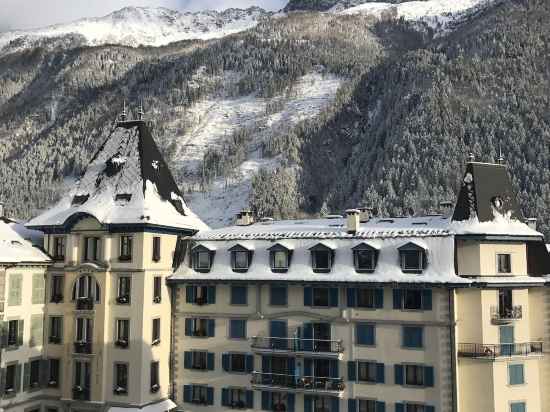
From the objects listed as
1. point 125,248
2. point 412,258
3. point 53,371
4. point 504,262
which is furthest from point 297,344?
point 53,371

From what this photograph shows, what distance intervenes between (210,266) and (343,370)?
14174 millimetres

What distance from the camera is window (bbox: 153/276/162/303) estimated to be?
49.5 metres

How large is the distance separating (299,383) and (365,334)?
6.41m

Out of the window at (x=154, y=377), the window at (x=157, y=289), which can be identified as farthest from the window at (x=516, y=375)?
the window at (x=157, y=289)

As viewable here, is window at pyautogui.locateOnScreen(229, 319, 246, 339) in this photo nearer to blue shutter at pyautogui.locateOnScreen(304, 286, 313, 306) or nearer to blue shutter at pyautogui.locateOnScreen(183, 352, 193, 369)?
blue shutter at pyautogui.locateOnScreen(183, 352, 193, 369)

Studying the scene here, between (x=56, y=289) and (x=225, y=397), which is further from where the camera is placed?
(x=56, y=289)

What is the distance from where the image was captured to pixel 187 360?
5056 cm

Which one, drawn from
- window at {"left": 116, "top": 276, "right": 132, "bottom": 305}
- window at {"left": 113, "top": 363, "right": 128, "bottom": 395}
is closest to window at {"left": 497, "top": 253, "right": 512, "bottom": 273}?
window at {"left": 116, "top": 276, "right": 132, "bottom": 305}

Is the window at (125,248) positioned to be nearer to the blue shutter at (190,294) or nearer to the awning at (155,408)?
the blue shutter at (190,294)

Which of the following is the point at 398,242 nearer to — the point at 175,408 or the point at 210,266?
the point at 210,266

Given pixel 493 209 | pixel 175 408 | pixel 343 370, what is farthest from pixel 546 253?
pixel 175 408

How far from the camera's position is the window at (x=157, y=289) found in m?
49.5

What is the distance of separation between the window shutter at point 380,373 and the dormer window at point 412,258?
743 cm

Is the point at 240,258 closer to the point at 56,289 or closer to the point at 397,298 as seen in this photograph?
the point at 397,298
